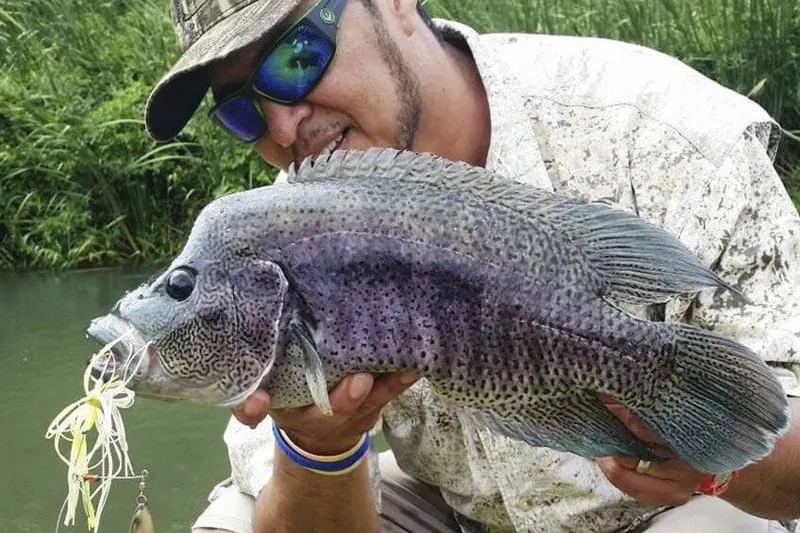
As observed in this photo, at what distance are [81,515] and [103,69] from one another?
6153mm

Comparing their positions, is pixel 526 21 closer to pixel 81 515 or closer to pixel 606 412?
pixel 81 515

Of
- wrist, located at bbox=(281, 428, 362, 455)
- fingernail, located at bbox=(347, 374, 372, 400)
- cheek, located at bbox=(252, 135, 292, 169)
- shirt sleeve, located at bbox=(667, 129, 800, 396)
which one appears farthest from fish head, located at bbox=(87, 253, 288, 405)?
shirt sleeve, located at bbox=(667, 129, 800, 396)

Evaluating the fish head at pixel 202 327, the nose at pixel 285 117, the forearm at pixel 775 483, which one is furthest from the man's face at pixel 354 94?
the forearm at pixel 775 483

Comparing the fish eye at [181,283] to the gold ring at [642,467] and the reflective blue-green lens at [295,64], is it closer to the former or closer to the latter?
the reflective blue-green lens at [295,64]

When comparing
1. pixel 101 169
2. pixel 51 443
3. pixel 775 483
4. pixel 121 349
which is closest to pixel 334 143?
pixel 121 349

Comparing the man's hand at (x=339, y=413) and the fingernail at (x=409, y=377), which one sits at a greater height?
the fingernail at (x=409, y=377)

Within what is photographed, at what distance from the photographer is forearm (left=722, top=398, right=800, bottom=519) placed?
2.19 metres

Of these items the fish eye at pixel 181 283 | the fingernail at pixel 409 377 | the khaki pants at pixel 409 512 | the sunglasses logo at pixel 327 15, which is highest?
the sunglasses logo at pixel 327 15

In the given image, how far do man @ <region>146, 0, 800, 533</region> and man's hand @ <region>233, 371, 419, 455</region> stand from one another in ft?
0.07

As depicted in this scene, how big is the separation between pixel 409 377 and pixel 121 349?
1.44 feet

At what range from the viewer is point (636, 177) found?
2490mm

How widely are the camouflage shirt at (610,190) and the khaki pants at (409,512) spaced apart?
85mm

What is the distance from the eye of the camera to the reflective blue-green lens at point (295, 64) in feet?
8.06

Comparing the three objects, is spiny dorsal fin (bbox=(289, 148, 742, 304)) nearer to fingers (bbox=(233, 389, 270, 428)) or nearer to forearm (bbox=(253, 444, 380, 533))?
fingers (bbox=(233, 389, 270, 428))
